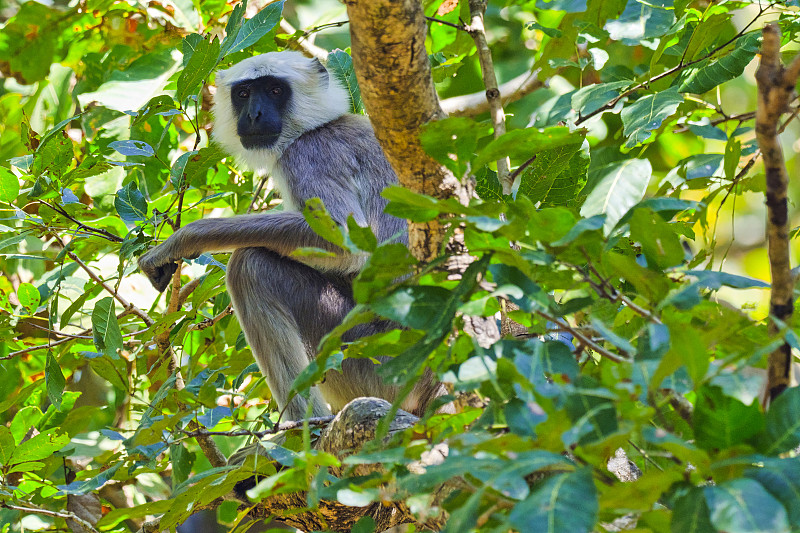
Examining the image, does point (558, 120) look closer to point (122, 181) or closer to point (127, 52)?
point (122, 181)

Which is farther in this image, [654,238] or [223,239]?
[223,239]

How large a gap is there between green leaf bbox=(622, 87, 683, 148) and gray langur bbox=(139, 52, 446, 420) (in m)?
1.15

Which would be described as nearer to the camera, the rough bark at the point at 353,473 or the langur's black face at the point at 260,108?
the rough bark at the point at 353,473

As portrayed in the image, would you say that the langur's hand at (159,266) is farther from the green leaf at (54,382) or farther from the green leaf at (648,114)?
the green leaf at (648,114)

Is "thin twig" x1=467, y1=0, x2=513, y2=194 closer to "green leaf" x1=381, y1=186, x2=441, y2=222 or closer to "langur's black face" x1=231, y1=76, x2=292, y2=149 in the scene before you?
"green leaf" x1=381, y1=186, x2=441, y2=222

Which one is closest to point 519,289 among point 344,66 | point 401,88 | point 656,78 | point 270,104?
point 401,88

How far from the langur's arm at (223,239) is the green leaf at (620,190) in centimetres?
178

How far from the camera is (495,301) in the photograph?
1.20 metres

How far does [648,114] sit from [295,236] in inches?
62.7

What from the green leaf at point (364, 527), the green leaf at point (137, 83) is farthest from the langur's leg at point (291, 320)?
the green leaf at point (364, 527)

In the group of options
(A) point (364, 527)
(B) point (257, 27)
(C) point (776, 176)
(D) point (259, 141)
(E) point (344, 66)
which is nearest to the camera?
(C) point (776, 176)

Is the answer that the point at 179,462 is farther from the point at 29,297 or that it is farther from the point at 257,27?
the point at 257,27

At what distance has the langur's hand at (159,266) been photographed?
322 cm

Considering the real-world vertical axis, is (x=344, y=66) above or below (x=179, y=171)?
above
